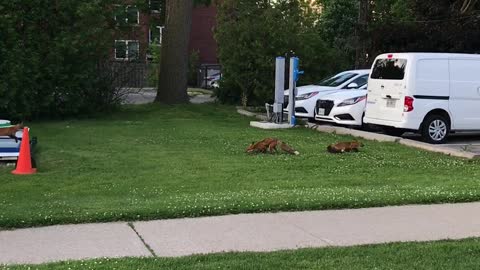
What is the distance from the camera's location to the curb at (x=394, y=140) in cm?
1145

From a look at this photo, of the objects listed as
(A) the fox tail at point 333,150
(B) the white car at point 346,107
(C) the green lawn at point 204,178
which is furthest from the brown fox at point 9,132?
(B) the white car at point 346,107

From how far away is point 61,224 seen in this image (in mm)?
6328

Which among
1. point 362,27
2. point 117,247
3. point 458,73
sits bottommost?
point 117,247

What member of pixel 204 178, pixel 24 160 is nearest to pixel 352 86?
pixel 204 178

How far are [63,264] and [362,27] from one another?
21732 mm

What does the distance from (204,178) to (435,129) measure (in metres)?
6.61

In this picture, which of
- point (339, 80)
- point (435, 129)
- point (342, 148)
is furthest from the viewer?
point (339, 80)

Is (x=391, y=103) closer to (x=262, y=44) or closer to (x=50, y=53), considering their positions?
(x=262, y=44)

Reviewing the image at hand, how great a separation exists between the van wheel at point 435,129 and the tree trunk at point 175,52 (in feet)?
33.8

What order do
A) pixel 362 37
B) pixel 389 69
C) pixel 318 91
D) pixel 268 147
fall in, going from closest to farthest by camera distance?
pixel 268 147
pixel 389 69
pixel 318 91
pixel 362 37

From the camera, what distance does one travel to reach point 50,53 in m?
16.6

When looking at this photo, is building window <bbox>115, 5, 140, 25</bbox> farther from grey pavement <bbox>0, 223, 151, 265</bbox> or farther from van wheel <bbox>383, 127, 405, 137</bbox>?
grey pavement <bbox>0, 223, 151, 265</bbox>

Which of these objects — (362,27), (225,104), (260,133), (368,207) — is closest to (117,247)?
(368,207)

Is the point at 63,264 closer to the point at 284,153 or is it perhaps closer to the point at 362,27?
the point at 284,153
